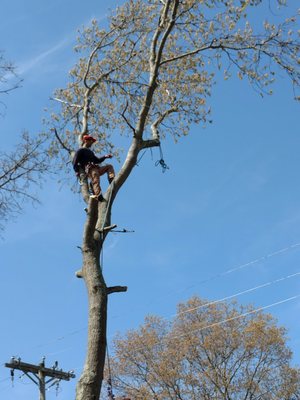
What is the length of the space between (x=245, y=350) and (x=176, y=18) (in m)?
17.1

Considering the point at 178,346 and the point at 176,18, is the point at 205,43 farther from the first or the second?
the point at 178,346

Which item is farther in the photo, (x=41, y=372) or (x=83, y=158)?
(x=41, y=372)

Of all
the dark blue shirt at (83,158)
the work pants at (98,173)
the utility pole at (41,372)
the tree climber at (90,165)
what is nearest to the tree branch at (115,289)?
the work pants at (98,173)

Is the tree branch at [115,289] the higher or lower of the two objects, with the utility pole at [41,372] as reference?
lower

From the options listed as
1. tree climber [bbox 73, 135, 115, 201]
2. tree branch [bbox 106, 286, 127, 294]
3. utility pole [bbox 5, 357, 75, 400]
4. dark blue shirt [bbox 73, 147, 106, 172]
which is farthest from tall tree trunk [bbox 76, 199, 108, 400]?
utility pole [bbox 5, 357, 75, 400]

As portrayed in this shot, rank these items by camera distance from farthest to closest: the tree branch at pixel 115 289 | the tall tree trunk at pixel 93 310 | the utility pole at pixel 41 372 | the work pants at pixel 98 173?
the utility pole at pixel 41 372 → the work pants at pixel 98 173 → the tree branch at pixel 115 289 → the tall tree trunk at pixel 93 310

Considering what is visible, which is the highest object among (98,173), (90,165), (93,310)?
(90,165)

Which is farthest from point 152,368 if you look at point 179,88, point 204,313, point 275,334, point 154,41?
point 154,41

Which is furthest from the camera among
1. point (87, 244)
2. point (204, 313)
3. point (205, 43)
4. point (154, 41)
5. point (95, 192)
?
point (204, 313)

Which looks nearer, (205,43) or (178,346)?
(205,43)

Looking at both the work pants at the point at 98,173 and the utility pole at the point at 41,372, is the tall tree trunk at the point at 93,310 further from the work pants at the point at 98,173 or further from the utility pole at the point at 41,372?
the utility pole at the point at 41,372

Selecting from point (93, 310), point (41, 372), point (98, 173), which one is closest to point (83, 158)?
point (98, 173)

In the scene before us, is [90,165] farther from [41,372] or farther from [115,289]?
[41,372]

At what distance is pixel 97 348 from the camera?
546cm
